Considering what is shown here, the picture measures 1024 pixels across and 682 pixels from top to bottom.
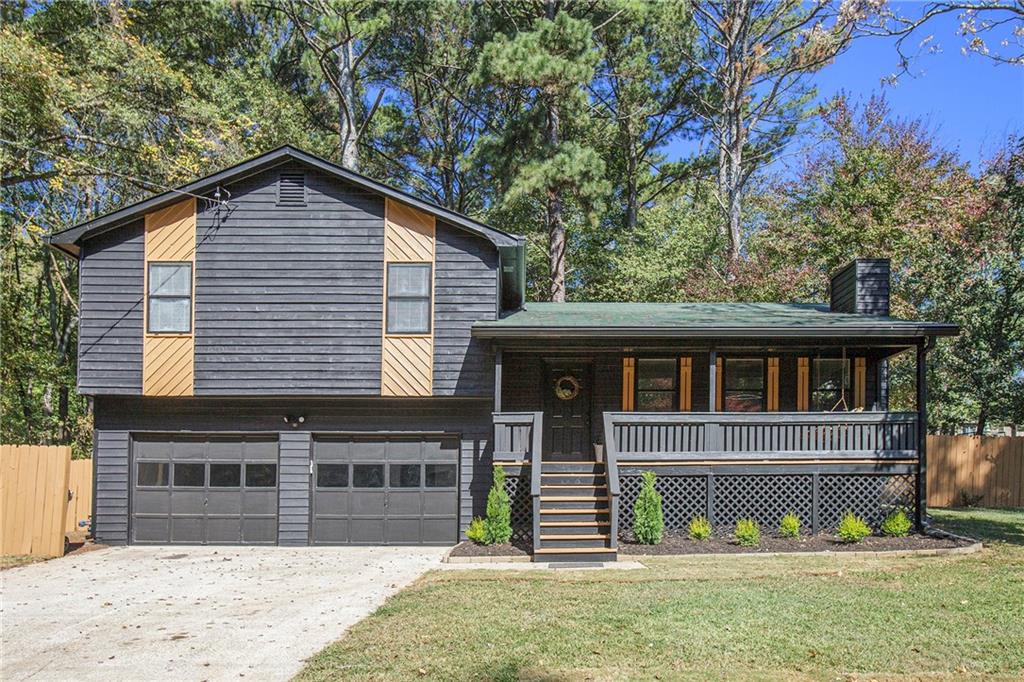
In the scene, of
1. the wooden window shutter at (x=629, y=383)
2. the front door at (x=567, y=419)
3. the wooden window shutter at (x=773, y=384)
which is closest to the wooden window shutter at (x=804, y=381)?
the wooden window shutter at (x=773, y=384)

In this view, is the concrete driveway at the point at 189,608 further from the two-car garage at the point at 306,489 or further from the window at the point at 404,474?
the window at the point at 404,474

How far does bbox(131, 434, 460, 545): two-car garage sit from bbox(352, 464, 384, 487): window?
2cm

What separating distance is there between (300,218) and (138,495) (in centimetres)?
584

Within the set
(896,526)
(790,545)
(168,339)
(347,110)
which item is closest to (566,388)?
(790,545)

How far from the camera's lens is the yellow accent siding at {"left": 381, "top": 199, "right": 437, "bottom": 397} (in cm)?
1387

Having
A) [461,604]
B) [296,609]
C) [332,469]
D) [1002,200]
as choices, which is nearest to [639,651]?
[461,604]

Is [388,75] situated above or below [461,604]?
above

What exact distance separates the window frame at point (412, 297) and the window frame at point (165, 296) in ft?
11.3

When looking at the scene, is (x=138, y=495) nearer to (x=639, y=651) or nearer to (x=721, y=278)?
(x=639, y=651)

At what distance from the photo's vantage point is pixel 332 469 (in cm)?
1433

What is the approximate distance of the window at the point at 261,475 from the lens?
1428 centimetres

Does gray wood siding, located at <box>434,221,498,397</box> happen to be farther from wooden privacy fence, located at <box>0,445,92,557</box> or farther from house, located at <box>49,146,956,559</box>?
wooden privacy fence, located at <box>0,445,92,557</box>

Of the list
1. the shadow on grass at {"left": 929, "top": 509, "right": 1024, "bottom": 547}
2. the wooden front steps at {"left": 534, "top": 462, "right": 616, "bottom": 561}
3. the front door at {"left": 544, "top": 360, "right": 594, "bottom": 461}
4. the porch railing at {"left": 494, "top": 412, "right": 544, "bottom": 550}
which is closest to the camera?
the wooden front steps at {"left": 534, "top": 462, "right": 616, "bottom": 561}

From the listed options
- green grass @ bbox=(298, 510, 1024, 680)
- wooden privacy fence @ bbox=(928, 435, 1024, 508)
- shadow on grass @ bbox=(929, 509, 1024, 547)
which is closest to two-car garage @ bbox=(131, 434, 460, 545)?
green grass @ bbox=(298, 510, 1024, 680)
